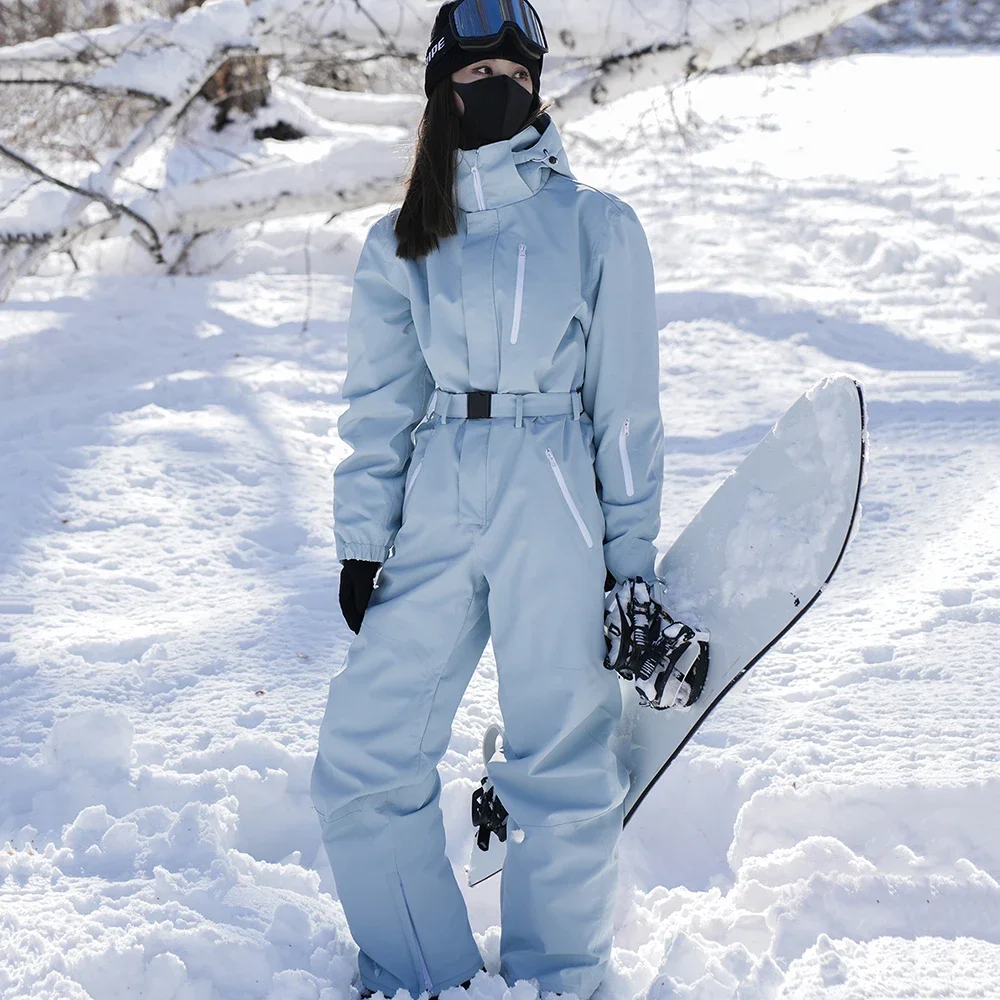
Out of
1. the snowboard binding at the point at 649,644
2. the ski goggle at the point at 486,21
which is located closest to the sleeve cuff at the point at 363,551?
the snowboard binding at the point at 649,644

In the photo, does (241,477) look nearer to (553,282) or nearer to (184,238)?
(553,282)

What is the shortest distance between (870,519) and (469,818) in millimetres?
1873

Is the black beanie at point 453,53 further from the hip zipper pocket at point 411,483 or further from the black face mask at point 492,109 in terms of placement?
the hip zipper pocket at point 411,483

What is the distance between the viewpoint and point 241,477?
418 cm

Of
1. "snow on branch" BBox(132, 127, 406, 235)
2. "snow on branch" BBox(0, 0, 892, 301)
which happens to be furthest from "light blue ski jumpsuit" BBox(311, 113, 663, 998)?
"snow on branch" BBox(132, 127, 406, 235)

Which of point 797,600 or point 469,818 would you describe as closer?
point 797,600

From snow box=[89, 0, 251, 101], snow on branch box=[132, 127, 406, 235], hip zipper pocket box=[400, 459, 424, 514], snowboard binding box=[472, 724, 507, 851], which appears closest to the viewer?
hip zipper pocket box=[400, 459, 424, 514]

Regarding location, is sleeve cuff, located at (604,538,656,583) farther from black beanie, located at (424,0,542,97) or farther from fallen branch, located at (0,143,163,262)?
fallen branch, located at (0,143,163,262)

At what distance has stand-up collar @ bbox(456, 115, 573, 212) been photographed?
1841 millimetres

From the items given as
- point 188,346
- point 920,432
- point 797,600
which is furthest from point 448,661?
point 188,346

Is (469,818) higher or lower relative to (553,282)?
lower

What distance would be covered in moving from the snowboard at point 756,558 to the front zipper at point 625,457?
0.27 meters

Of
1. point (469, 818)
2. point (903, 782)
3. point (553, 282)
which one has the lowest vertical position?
point (469, 818)

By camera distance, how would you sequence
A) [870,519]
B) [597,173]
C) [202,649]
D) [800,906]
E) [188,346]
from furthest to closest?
1. [597,173]
2. [188,346]
3. [870,519]
4. [202,649]
5. [800,906]
